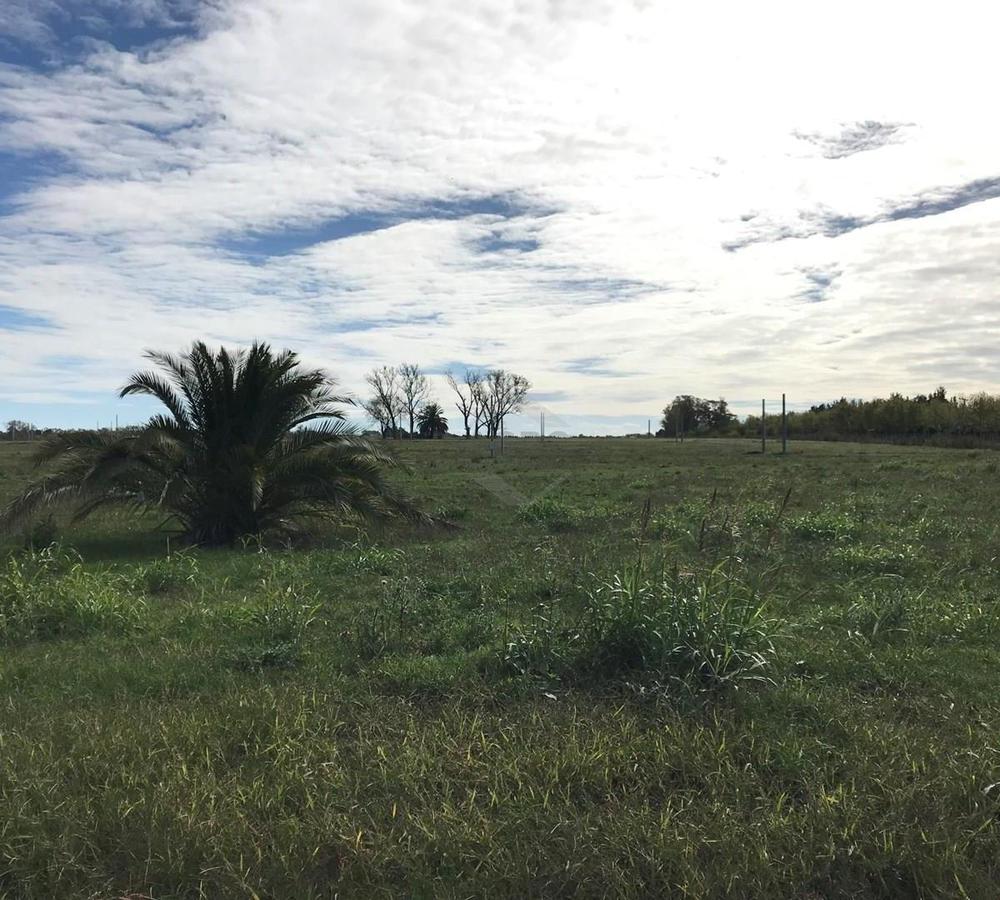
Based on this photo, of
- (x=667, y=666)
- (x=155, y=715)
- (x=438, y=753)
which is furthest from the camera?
(x=667, y=666)

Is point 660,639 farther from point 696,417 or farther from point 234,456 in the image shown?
point 696,417

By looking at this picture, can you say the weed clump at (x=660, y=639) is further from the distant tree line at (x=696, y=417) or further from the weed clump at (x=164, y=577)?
the distant tree line at (x=696, y=417)

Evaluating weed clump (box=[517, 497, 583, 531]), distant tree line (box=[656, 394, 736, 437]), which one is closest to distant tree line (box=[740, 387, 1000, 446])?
distant tree line (box=[656, 394, 736, 437])

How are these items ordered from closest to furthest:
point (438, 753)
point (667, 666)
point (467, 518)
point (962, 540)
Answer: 1. point (438, 753)
2. point (667, 666)
3. point (962, 540)
4. point (467, 518)

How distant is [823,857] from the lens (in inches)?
103

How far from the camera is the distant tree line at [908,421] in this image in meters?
70.1

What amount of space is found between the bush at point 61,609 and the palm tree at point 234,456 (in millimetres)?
3971

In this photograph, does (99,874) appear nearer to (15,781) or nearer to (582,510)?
(15,781)

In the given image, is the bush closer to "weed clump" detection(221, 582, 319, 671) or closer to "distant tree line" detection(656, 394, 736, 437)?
"weed clump" detection(221, 582, 319, 671)

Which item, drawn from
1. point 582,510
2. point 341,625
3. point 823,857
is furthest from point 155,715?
point 582,510

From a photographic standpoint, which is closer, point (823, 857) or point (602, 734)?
point (823, 857)

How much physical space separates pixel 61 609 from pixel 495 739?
420cm

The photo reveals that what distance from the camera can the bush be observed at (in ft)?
18.7

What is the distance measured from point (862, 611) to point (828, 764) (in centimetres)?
284
